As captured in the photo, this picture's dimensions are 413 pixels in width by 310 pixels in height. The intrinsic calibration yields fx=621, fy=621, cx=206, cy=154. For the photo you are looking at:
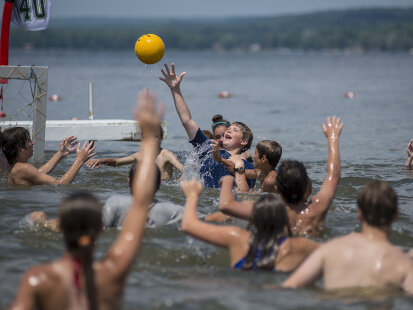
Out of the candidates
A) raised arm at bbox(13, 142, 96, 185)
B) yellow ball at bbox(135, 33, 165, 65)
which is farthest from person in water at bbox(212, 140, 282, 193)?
yellow ball at bbox(135, 33, 165, 65)

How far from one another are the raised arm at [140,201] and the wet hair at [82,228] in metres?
0.17

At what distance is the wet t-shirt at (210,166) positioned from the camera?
8703mm

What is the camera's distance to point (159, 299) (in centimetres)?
488

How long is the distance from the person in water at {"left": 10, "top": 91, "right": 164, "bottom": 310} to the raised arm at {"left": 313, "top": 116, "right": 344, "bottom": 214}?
8.78 feet

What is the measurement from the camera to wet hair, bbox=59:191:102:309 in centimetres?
338

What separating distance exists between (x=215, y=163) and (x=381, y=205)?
470 centimetres

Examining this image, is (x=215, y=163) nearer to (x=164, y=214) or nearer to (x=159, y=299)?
(x=164, y=214)

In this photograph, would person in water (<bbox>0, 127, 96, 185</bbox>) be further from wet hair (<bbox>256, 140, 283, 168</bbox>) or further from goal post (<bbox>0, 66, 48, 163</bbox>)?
wet hair (<bbox>256, 140, 283, 168</bbox>)

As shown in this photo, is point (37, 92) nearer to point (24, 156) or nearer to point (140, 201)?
point (24, 156)

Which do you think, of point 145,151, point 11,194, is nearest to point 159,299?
point 145,151

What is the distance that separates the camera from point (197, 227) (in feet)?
16.1

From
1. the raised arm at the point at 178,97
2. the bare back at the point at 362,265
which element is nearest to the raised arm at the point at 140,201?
the bare back at the point at 362,265

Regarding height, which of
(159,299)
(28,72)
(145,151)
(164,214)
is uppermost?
(28,72)

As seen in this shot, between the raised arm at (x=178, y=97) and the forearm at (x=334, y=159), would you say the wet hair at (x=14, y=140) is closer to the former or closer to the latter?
the raised arm at (x=178, y=97)
